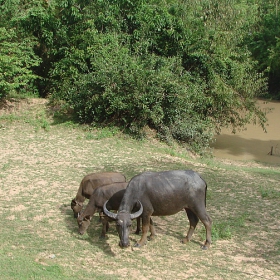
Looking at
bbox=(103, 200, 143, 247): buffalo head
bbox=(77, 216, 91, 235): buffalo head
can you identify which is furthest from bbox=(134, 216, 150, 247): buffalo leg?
bbox=(77, 216, 91, 235): buffalo head

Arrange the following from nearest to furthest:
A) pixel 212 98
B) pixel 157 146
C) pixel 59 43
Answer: pixel 157 146 < pixel 212 98 < pixel 59 43

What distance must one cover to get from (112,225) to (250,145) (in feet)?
47.2

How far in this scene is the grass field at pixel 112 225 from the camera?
639 centimetres

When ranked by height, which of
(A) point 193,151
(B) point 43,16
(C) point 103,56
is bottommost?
(A) point 193,151

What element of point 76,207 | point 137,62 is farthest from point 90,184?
point 137,62

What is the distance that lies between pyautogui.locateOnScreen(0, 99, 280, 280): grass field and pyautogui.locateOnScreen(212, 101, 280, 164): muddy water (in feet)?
18.6

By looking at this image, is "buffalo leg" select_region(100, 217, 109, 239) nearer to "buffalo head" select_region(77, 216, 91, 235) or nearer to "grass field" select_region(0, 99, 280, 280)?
"grass field" select_region(0, 99, 280, 280)

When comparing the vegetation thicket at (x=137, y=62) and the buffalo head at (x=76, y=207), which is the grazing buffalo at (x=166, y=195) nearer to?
the buffalo head at (x=76, y=207)

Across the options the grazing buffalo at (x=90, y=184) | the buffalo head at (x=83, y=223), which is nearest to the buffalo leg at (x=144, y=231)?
the buffalo head at (x=83, y=223)

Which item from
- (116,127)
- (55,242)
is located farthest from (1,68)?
(55,242)

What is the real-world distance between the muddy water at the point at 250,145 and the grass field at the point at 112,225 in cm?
568

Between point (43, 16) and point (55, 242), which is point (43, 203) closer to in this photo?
point (55, 242)

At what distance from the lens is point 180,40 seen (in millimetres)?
17156

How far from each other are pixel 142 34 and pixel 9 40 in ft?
18.2
